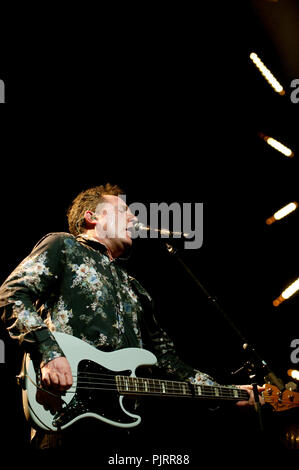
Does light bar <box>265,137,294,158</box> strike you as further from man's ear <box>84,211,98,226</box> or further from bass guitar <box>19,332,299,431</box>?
bass guitar <box>19,332,299,431</box>

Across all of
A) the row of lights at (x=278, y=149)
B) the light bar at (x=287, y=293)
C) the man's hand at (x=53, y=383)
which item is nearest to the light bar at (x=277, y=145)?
the row of lights at (x=278, y=149)

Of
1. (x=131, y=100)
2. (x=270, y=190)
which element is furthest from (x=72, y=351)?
(x=270, y=190)

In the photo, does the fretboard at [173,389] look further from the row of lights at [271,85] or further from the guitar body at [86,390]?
the row of lights at [271,85]

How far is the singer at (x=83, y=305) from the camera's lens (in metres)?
1.85

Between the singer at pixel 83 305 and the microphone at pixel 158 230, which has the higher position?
the microphone at pixel 158 230

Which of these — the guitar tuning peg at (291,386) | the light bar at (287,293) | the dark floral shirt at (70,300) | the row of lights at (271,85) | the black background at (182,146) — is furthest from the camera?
the row of lights at (271,85)

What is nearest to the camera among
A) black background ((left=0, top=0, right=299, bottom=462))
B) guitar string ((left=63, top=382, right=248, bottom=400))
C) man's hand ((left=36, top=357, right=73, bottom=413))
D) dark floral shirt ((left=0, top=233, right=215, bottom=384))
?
man's hand ((left=36, top=357, right=73, bottom=413))

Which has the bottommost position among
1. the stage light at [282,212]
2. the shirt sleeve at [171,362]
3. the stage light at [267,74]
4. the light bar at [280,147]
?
the shirt sleeve at [171,362]

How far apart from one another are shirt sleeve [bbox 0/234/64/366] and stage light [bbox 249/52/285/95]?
3134 millimetres

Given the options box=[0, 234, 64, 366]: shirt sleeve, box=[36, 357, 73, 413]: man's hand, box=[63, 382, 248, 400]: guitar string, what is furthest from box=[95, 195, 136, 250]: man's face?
box=[36, 357, 73, 413]: man's hand

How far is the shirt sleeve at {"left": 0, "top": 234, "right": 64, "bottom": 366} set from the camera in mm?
1846

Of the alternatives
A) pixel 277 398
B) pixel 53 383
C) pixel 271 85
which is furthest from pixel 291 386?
pixel 271 85

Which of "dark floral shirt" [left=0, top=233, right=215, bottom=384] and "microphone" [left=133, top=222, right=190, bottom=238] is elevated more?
"microphone" [left=133, top=222, right=190, bottom=238]

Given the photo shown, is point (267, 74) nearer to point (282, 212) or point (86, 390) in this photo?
point (282, 212)
